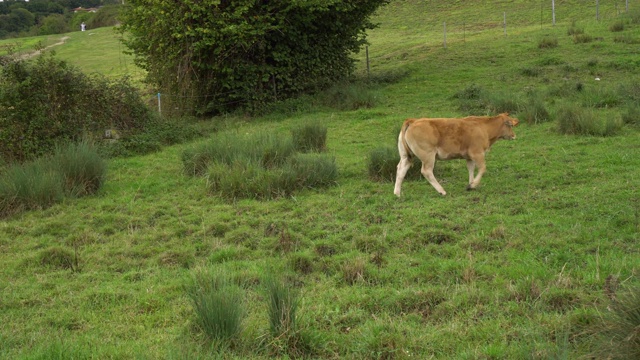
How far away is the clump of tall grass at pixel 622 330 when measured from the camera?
4133 millimetres

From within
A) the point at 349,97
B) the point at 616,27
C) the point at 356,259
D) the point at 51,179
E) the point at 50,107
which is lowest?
the point at 356,259

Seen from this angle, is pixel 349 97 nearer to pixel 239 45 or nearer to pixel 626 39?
pixel 239 45

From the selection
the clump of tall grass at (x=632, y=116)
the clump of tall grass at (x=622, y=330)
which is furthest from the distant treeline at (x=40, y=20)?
the clump of tall grass at (x=622, y=330)

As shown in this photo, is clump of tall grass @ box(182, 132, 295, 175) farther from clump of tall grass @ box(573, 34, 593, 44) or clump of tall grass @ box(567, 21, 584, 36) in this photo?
clump of tall grass @ box(567, 21, 584, 36)

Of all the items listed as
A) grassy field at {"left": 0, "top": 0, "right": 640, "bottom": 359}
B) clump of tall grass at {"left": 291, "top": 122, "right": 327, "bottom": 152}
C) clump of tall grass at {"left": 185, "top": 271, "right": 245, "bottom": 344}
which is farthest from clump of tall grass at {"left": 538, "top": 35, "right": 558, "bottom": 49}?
clump of tall grass at {"left": 185, "top": 271, "right": 245, "bottom": 344}

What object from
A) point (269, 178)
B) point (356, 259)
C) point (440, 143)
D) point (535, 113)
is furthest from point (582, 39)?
point (356, 259)

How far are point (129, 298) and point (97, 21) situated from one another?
250 ft

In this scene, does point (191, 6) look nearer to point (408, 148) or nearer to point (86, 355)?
point (408, 148)

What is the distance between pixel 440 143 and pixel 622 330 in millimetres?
6045

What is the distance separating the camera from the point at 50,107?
14.3 m

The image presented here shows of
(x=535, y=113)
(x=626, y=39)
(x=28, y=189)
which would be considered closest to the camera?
(x=28, y=189)

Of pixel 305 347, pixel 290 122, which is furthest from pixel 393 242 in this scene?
pixel 290 122

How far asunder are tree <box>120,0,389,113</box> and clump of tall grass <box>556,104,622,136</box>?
8982mm

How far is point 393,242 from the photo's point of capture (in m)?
7.94
